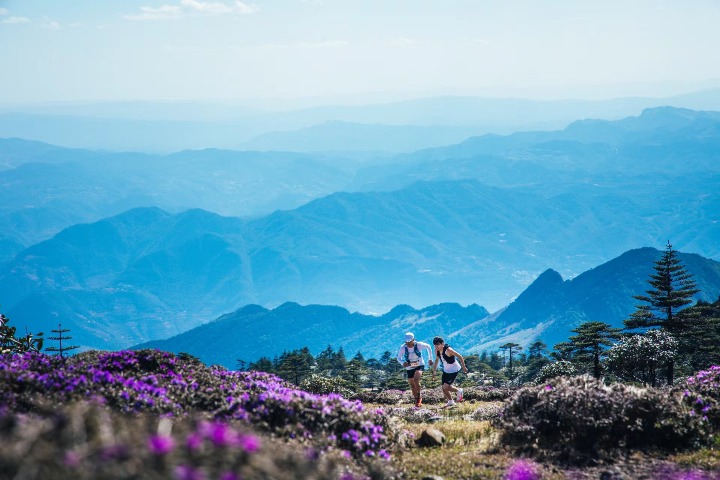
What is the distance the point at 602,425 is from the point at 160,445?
9.18 metres

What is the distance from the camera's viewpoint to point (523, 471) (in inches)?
450

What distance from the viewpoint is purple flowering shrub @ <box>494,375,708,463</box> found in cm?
1240

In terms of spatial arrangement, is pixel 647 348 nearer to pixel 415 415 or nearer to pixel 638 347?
pixel 638 347

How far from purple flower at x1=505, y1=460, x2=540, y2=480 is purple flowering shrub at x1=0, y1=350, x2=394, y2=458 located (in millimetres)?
2100

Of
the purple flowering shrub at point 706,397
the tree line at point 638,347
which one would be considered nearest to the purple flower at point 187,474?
the purple flowering shrub at point 706,397

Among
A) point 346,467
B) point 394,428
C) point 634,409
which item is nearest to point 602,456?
point 634,409

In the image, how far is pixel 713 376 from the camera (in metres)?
15.4

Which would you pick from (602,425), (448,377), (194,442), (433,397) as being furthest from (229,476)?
(433,397)

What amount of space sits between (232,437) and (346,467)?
4.97 metres

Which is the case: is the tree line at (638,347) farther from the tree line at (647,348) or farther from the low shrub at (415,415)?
the low shrub at (415,415)

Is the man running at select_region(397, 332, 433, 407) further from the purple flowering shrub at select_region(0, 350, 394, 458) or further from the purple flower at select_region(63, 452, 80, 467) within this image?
the purple flower at select_region(63, 452, 80, 467)

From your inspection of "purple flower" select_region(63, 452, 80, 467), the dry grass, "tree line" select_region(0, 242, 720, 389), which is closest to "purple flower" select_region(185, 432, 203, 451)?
"purple flower" select_region(63, 452, 80, 467)

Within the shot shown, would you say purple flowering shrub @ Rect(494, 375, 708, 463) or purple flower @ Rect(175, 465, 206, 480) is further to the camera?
purple flowering shrub @ Rect(494, 375, 708, 463)

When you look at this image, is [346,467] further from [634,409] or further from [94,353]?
[94,353]
